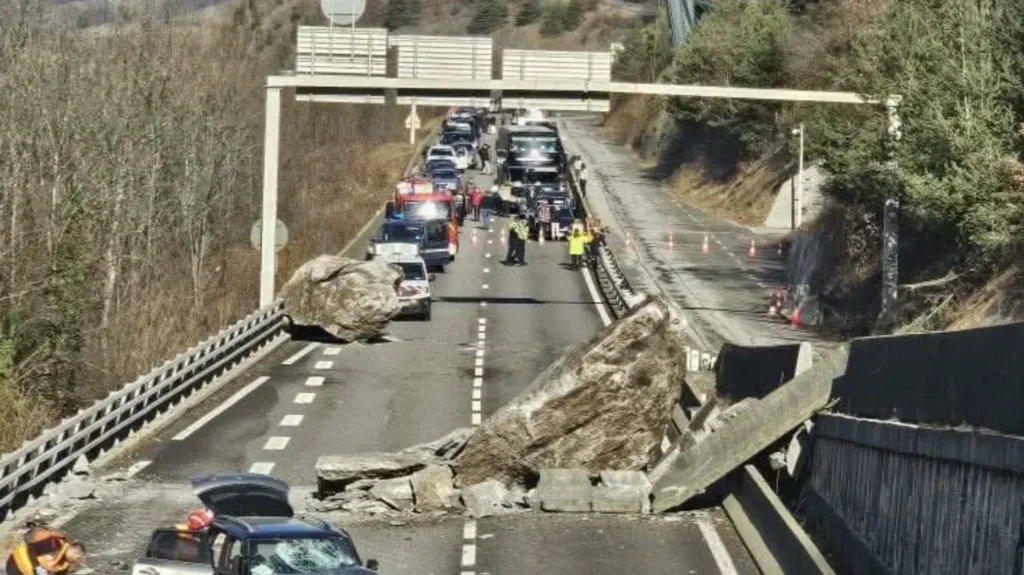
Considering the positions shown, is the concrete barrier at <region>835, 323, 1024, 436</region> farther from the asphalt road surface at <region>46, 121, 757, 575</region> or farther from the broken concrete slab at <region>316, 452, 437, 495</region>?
the broken concrete slab at <region>316, 452, 437, 495</region>

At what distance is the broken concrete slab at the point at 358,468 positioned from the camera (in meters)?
26.6

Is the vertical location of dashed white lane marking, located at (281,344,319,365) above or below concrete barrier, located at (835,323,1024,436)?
below

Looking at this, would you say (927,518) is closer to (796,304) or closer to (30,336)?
(30,336)

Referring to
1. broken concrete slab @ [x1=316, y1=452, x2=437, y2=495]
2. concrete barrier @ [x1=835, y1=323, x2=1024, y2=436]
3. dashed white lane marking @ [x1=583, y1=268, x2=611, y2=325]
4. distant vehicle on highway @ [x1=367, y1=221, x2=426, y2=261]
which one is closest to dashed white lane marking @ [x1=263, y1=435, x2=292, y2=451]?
broken concrete slab @ [x1=316, y1=452, x2=437, y2=495]

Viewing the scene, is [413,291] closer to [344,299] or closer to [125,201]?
[344,299]

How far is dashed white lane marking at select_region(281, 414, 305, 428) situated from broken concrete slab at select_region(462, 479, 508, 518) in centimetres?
769

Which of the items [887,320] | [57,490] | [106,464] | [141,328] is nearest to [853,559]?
[57,490]

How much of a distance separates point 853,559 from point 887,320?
2634 centimetres

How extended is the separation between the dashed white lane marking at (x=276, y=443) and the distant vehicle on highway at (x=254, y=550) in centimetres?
1200

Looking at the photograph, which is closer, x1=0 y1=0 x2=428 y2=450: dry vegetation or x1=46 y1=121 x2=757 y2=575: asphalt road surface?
x1=46 y1=121 x2=757 y2=575: asphalt road surface

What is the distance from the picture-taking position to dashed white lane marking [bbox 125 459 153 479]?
94.7 feet

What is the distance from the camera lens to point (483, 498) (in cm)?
2638

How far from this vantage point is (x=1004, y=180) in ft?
136

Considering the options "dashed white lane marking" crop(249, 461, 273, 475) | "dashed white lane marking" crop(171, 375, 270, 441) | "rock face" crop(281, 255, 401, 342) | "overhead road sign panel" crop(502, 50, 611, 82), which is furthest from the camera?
"overhead road sign panel" crop(502, 50, 611, 82)
